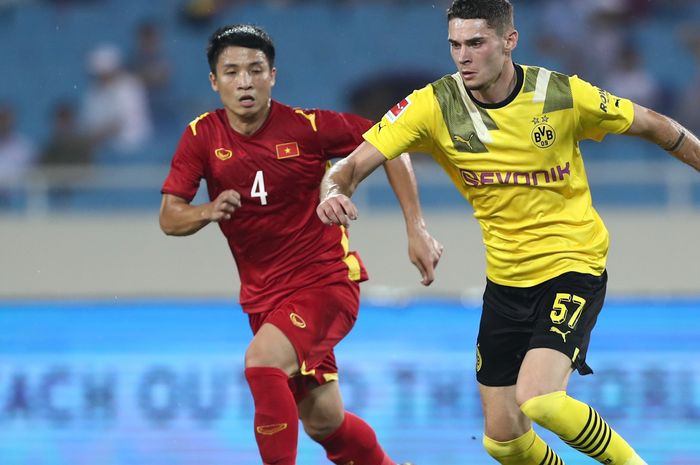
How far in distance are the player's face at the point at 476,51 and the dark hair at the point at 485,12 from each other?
0.7 inches

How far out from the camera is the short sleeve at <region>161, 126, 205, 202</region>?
523cm

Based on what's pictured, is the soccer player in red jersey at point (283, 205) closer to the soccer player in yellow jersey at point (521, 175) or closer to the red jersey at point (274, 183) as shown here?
the red jersey at point (274, 183)

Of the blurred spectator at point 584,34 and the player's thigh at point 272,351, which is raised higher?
the blurred spectator at point 584,34

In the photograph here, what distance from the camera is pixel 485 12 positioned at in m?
4.65

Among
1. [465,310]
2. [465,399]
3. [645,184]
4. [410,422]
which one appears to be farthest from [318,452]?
[645,184]

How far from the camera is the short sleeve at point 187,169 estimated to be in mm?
5234

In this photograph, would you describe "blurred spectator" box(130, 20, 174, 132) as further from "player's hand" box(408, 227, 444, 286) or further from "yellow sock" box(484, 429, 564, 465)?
"yellow sock" box(484, 429, 564, 465)

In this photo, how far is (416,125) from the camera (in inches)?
185

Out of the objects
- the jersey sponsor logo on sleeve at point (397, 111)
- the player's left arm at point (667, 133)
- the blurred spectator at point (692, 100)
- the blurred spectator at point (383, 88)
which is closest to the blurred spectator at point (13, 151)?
the blurred spectator at point (383, 88)

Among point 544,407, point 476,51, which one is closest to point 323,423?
point 544,407

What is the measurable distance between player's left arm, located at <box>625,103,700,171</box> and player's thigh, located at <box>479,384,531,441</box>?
1077mm

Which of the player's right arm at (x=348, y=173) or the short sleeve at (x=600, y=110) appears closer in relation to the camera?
the player's right arm at (x=348, y=173)

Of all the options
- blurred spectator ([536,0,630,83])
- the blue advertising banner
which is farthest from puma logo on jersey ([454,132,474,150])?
blurred spectator ([536,0,630,83])

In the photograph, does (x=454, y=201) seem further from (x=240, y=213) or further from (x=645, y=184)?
(x=240, y=213)
